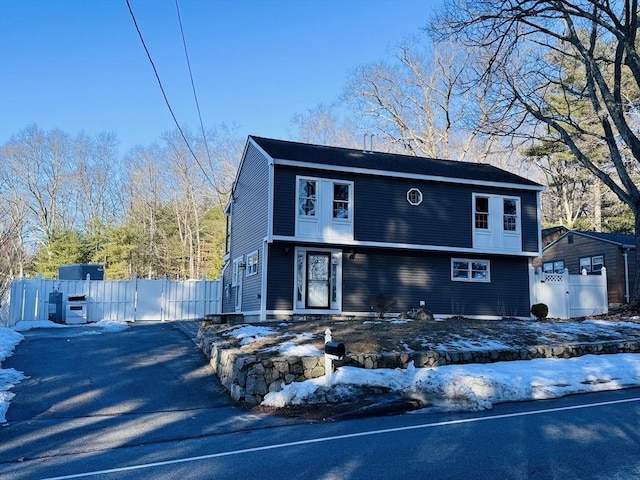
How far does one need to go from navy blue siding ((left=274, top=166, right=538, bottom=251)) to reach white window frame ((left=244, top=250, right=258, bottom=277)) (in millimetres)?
2122

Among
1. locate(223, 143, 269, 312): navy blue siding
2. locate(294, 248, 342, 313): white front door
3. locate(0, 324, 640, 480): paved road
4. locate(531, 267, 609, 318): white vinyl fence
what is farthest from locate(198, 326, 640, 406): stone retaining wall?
locate(531, 267, 609, 318): white vinyl fence

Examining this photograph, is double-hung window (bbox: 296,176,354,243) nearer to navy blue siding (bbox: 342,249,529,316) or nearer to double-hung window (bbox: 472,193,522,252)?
navy blue siding (bbox: 342,249,529,316)

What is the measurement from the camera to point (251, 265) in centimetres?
1959

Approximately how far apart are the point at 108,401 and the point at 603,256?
87.2ft

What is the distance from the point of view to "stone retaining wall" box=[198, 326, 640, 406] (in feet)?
31.4

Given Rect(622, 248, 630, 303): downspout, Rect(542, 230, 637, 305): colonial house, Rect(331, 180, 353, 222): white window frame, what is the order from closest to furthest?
Rect(331, 180, 353, 222): white window frame, Rect(622, 248, 630, 303): downspout, Rect(542, 230, 637, 305): colonial house

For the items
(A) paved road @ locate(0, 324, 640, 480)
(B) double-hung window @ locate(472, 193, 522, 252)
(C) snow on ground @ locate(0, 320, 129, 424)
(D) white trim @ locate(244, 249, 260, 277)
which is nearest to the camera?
(A) paved road @ locate(0, 324, 640, 480)

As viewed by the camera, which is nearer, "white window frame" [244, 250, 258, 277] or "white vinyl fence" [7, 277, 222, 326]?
"white window frame" [244, 250, 258, 277]

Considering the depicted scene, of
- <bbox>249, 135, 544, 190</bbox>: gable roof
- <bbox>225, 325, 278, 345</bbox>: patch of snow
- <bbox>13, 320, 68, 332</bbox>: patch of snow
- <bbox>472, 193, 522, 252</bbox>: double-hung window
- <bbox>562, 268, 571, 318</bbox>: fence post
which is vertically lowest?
<bbox>13, 320, 68, 332</bbox>: patch of snow

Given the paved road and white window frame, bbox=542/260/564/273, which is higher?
white window frame, bbox=542/260/564/273

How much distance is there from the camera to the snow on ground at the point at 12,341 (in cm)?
918

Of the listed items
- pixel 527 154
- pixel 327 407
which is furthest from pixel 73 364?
pixel 527 154

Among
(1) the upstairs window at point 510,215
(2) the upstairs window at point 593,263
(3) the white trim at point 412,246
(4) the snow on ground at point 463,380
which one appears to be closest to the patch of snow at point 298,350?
(4) the snow on ground at point 463,380

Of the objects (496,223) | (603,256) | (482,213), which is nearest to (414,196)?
(482,213)
